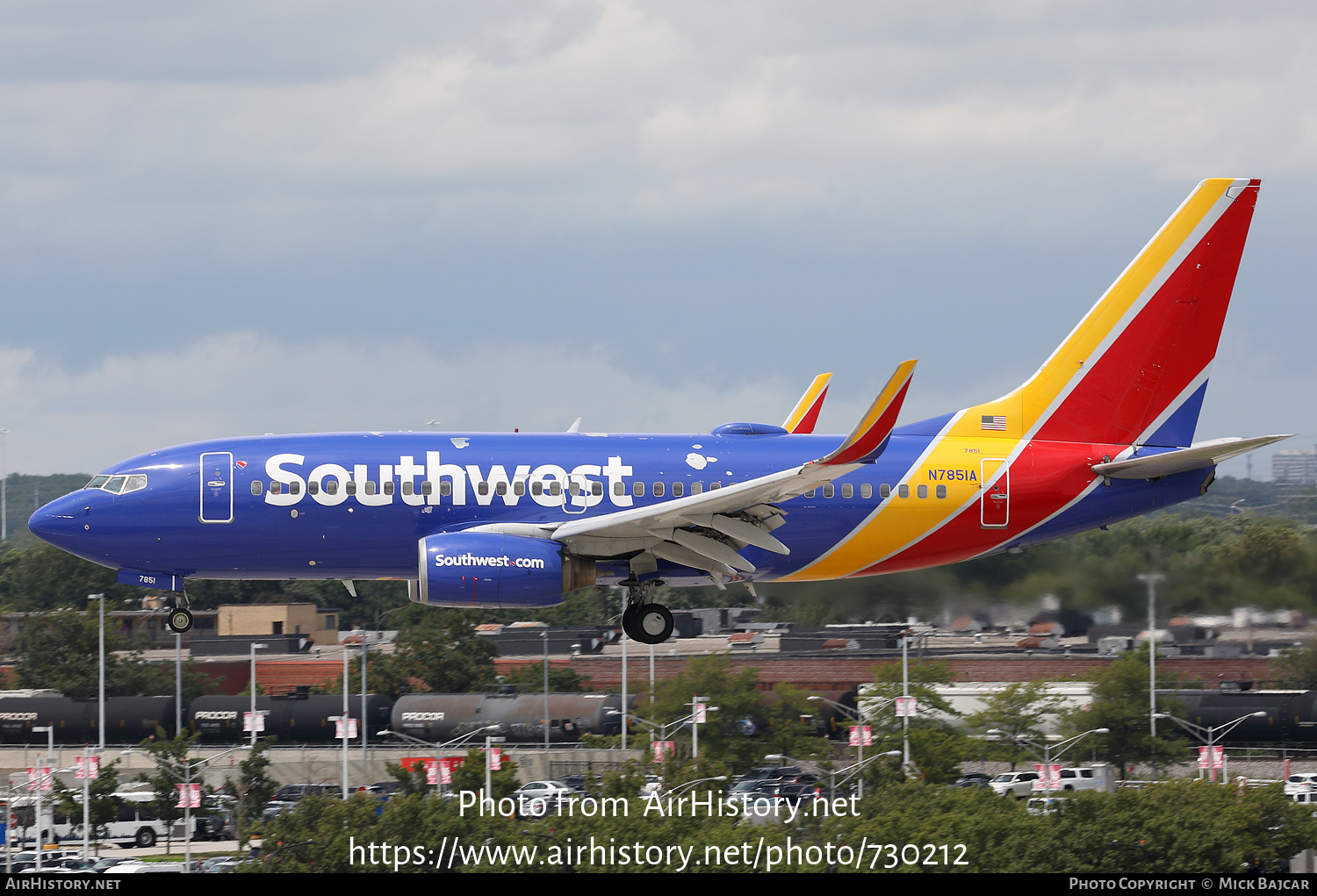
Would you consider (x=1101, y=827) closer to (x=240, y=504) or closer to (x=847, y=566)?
(x=847, y=566)

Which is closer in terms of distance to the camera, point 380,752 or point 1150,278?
point 1150,278

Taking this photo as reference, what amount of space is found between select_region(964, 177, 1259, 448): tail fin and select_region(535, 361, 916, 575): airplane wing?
722 cm

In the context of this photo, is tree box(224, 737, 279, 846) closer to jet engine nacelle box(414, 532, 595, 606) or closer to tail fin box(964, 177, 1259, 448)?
jet engine nacelle box(414, 532, 595, 606)

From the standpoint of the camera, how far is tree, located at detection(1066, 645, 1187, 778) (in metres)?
64.6

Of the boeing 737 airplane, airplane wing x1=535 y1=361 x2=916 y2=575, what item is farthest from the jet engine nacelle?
airplane wing x1=535 y1=361 x2=916 y2=575

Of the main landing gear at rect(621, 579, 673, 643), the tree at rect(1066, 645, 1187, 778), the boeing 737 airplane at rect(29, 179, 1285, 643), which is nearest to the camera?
the boeing 737 airplane at rect(29, 179, 1285, 643)

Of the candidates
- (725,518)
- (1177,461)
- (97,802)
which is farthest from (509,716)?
(1177,461)

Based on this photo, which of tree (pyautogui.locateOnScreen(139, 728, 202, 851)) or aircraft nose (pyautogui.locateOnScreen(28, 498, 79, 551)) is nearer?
aircraft nose (pyautogui.locateOnScreen(28, 498, 79, 551))

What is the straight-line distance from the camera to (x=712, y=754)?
65.1 m

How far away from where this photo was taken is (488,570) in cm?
3278

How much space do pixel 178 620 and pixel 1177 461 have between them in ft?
76.6

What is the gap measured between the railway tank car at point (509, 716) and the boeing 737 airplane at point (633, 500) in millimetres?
36684
